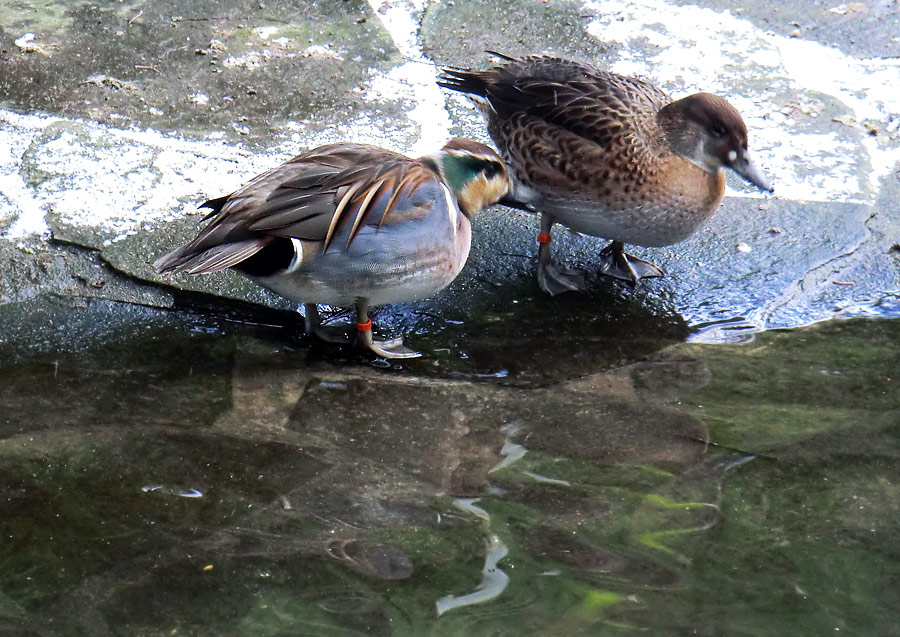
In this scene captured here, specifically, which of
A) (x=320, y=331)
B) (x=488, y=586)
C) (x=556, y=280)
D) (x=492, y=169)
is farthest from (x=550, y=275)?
(x=488, y=586)

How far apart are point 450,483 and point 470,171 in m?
1.43

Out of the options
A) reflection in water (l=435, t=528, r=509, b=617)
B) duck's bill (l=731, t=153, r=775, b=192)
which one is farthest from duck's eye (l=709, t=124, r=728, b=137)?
reflection in water (l=435, t=528, r=509, b=617)

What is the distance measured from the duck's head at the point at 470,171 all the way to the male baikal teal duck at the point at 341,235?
0.09 meters

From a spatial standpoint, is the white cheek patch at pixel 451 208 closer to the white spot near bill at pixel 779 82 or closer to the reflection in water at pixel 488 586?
the reflection in water at pixel 488 586

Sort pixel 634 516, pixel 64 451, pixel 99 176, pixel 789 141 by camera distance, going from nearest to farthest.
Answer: pixel 634 516 < pixel 64 451 < pixel 99 176 < pixel 789 141

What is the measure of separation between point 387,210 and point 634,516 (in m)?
1.39

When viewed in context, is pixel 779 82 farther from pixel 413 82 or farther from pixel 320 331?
pixel 320 331

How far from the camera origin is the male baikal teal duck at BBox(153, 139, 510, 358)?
3.52 metres

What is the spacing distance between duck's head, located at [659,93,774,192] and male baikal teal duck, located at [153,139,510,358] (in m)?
1.05

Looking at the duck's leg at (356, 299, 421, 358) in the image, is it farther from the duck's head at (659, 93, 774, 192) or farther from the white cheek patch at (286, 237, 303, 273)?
the duck's head at (659, 93, 774, 192)

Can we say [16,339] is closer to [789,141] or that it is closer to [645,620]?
[645,620]

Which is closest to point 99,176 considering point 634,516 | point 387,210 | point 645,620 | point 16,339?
point 16,339

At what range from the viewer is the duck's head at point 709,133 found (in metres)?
4.18

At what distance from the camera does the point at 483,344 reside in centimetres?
388
